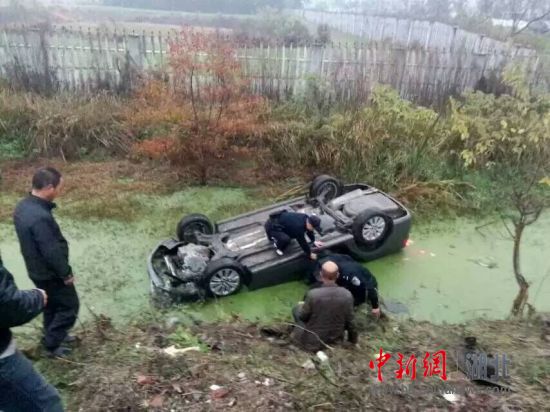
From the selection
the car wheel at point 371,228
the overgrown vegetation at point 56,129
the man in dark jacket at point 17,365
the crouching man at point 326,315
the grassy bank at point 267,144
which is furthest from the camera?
the overgrown vegetation at point 56,129

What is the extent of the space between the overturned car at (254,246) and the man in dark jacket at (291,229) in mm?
130

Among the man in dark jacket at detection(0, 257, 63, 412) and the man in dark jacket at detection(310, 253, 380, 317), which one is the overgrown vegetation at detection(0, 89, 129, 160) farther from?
the man in dark jacket at detection(0, 257, 63, 412)

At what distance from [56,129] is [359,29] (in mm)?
18438

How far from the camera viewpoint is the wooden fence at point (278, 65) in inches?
456

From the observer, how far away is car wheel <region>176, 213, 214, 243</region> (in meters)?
7.03

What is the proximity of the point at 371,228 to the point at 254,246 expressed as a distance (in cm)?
169

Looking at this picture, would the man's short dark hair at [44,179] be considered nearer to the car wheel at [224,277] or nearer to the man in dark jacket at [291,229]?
the car wheel at [224,277]

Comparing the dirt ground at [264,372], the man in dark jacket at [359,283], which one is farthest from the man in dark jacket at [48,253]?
the man in dark jacket at [359,283]

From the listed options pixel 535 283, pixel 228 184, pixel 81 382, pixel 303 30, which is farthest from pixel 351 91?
pixel 303 30

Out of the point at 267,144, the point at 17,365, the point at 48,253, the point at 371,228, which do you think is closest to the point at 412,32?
the point at 267,144

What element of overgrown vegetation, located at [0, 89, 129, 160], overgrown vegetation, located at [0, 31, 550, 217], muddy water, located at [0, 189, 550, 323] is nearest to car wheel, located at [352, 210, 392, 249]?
muddy water, located at [0, 189, 550, 323]

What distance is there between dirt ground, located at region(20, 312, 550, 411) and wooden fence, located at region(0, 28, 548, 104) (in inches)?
306

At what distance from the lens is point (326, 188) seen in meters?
8.26

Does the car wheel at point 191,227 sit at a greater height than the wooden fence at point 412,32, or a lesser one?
lesser
